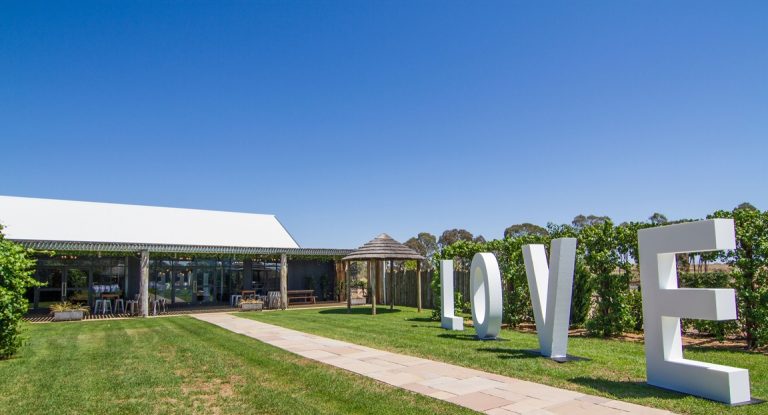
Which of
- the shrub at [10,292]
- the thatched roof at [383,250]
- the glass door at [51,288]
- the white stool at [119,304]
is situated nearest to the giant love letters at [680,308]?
the shrub at [10,292]

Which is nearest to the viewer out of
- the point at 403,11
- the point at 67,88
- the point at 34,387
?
the point at 34,387

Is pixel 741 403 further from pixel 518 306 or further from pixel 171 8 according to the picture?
pixel 171 8

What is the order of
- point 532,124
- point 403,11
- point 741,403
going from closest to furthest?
point 741,403 → point 403,11 → point 532,124

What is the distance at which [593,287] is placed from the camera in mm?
11023

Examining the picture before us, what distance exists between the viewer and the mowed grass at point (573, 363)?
5293 millimetres

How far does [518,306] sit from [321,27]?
10.4 meters

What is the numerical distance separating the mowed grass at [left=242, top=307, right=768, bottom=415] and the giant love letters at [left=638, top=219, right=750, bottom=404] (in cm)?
19

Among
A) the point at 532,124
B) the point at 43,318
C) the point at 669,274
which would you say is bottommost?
the point at 43,318

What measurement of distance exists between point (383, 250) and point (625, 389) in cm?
1288

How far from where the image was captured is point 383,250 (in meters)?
18.2

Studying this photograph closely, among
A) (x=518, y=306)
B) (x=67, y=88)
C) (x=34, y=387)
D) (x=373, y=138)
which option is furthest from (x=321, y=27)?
(x=34, y=387)

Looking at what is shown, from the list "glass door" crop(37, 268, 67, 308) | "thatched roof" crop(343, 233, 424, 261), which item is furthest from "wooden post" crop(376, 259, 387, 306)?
"glass door" crop(37, 268, 67, 308)

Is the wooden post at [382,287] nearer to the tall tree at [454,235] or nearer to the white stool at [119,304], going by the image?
the white stool at [119,304]

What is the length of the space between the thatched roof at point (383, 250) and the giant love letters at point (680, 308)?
12.0m
